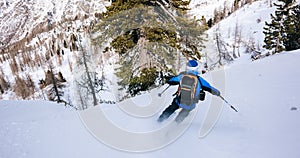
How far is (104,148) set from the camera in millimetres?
5273

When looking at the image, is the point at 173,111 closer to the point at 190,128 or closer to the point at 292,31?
the point at 190,128

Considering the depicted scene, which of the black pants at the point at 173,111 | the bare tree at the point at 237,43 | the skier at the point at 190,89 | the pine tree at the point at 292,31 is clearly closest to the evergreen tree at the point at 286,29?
the pine tree at the point at 292,31

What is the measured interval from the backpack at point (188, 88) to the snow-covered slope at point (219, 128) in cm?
87

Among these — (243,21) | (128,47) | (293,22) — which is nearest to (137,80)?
(128,47)

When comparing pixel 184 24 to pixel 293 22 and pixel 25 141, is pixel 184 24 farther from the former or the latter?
pixel 293 22

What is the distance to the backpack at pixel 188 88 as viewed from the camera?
5.14 metres

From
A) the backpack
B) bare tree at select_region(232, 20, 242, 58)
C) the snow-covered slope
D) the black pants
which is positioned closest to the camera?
the snow-covered slope

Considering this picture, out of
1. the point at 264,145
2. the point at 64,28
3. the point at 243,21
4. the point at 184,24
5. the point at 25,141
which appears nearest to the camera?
the point at 264,145

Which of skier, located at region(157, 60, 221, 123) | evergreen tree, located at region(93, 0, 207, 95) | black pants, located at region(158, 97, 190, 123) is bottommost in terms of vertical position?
black pants, located at region(158, 97, 190, 123)

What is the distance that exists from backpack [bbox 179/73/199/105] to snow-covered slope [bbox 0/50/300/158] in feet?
2.85

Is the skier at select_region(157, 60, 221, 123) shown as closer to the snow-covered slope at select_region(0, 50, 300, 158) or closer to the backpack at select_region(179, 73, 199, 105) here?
the backpack at select_region(179, 73, 199, 105)

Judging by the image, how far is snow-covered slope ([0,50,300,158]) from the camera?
4.53 metres

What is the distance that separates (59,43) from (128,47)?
14317cm

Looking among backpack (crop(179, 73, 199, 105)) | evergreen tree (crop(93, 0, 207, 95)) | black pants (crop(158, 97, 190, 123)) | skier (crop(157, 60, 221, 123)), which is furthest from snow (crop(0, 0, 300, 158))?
evergreen tree (crop(93, 0, 207, 95))
